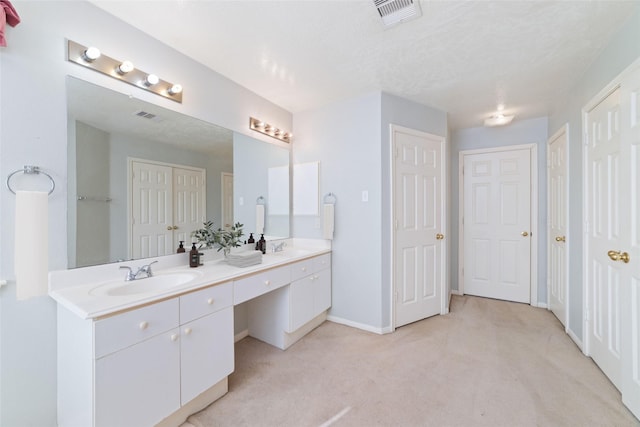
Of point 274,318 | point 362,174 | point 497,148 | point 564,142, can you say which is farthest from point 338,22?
point 497,148

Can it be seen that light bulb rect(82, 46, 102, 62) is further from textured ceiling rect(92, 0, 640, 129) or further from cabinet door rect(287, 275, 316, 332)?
cabinet door rect(287, 275, 316, 332)

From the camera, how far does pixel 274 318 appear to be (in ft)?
7.62

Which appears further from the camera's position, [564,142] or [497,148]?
[497,148]

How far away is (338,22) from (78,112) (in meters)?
1.60

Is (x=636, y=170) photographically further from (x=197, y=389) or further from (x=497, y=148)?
(x=197, y=389)

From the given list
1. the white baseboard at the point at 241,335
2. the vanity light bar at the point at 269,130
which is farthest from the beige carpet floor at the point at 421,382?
the vanity light bar at the point at 269,130

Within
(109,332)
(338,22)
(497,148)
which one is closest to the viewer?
(109,332)

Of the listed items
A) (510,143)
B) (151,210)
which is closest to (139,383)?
(151,210)

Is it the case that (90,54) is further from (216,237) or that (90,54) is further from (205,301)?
(205,301)

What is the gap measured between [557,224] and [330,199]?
2.51 metres

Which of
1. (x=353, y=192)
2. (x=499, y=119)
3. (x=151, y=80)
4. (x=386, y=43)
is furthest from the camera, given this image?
(x=499, y=119)

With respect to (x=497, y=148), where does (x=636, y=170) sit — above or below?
below

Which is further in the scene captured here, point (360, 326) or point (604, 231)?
point (360, 326)

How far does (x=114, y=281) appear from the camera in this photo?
5.06ft
